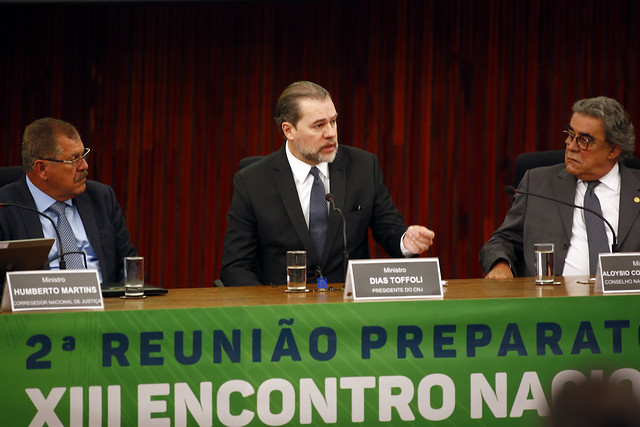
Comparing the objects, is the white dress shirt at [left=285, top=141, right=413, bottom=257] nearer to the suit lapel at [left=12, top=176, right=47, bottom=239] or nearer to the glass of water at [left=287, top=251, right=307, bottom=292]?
the glass of water at [left=287, top=251, right=307, bottom=292]

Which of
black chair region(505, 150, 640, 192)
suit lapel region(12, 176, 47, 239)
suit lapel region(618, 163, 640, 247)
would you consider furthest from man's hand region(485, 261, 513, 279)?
suit lapel region(12, 176, 47, 239)

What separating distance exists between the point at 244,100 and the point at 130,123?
30.4 inches

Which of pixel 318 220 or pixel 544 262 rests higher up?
pixel 318 220

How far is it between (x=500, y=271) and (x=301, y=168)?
3.08ft

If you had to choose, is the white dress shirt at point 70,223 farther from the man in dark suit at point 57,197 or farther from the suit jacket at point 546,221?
the suit jacket at point 546,221

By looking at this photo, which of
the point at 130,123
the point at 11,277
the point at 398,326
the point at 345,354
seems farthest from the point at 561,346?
the point at 130,123

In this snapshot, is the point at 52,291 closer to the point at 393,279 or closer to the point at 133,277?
the point at 133,277

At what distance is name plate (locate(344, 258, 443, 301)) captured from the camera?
7.42ft

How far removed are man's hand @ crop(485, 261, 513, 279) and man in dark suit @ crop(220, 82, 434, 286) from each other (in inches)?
14.4

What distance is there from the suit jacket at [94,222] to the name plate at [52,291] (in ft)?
3.07

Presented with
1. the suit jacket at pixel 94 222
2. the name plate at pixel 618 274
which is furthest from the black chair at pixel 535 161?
the suit jacket at pixel 94 222

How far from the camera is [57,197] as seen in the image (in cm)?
316

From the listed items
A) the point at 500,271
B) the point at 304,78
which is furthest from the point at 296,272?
the point at 304,78

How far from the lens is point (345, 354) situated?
7.17 ft
